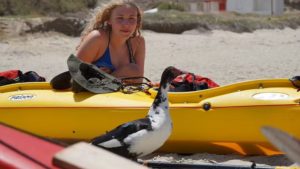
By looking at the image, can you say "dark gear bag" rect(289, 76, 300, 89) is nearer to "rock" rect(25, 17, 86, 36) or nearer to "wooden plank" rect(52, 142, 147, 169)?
"wooden plank" rect(52, 142, 147, 169)

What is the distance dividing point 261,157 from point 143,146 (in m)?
1.03

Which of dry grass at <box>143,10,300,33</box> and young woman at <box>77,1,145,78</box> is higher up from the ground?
young woman at <box>77,1,145,78</box>

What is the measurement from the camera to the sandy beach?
9.20 meters

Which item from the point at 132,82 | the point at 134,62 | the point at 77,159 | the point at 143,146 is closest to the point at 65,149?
the point at 77,159

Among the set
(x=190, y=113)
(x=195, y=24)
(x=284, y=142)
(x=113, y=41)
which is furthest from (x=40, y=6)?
(x=284, y=142)

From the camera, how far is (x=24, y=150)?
5.24 feet

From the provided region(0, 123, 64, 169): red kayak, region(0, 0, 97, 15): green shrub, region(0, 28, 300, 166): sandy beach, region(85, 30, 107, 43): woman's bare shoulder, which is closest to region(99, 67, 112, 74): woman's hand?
region(85, 30, 107, 43): woman's bare shoulder

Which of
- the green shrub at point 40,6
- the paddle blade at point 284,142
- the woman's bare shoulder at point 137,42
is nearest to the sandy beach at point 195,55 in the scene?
the woman's bare shoulder at point 137,42

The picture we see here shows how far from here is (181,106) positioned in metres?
3.74

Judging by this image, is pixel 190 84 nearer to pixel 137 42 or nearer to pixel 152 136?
pixel 137 42

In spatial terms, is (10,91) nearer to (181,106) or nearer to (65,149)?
(181,106)

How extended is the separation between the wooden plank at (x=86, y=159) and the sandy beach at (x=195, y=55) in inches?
241

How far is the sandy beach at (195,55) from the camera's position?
920 cm

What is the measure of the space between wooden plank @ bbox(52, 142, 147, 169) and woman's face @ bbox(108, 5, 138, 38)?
2868 mm
